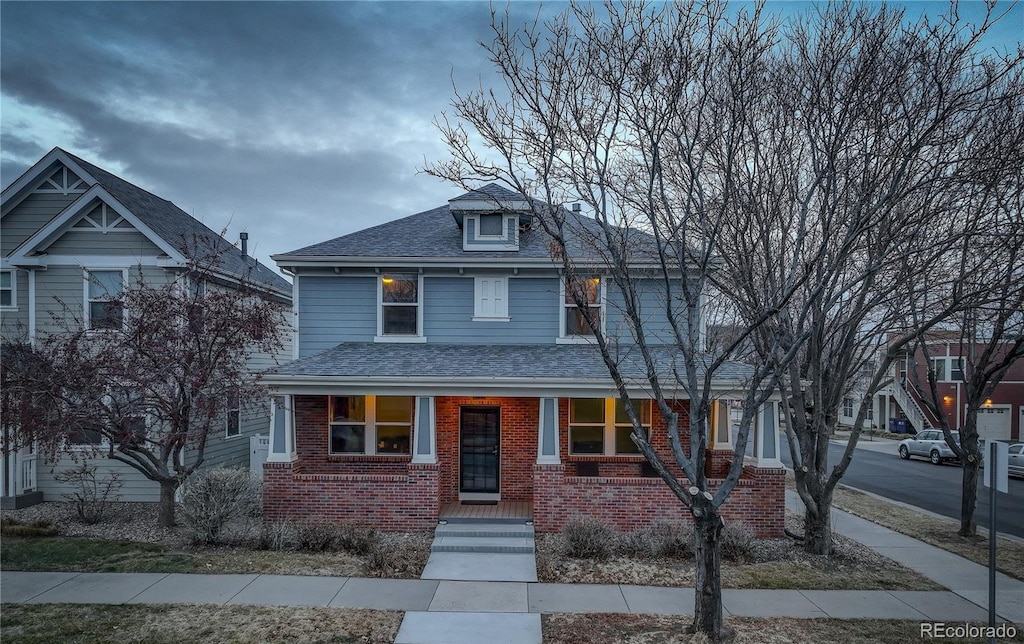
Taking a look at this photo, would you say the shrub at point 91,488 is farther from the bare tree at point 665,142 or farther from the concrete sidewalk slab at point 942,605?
the concrete sidewalk slab at point 942,605

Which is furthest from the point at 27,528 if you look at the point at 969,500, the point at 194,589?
the point at 969,500

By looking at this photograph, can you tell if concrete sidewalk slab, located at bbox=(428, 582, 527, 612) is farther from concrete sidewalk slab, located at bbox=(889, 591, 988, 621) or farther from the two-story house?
concrete sidewalk slab, located at bbox=(889, 591, 988, 621)

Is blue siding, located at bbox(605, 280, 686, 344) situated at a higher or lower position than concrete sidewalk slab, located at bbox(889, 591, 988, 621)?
higher

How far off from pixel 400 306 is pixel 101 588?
750cm

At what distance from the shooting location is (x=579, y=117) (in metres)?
6.73

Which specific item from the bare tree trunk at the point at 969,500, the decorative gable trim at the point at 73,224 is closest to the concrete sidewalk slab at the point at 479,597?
the bare tree trunk at the point at 969,500

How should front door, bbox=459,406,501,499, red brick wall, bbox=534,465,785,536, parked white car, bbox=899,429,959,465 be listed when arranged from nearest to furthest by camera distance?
red brick wall, bbox=534,465,785,536
front door, bbox=459,406,501,499
parked white car, bbox=899,429,959,465

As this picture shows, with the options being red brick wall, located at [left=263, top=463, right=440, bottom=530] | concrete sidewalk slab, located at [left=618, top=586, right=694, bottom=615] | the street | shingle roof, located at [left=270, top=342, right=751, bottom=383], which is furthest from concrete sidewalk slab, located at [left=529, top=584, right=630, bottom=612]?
the street

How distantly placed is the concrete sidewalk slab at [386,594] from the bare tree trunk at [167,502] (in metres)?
4.84

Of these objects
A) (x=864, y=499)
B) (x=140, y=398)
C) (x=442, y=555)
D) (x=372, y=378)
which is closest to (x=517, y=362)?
(x=372, y=378)

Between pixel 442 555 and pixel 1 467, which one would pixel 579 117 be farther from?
pixel 1 467

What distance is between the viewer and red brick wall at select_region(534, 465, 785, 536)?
10.4 metres

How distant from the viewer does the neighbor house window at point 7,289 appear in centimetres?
1263

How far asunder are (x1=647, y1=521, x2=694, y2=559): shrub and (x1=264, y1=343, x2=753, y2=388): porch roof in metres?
2.65
